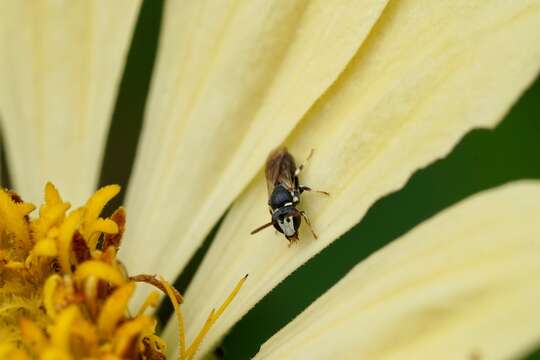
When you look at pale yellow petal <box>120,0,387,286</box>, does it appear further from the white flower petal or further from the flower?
the white flower petal

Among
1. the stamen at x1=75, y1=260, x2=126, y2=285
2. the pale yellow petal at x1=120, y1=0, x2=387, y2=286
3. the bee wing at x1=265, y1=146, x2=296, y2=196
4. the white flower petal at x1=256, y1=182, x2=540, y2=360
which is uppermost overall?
the pale yellow petal at x1=120, y1=0, x2=387, y2=286

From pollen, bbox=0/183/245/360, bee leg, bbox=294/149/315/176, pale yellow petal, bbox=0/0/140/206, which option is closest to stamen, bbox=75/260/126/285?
pollen, bbox=0/183/245/360

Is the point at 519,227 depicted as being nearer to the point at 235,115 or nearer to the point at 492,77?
the point at 492,77

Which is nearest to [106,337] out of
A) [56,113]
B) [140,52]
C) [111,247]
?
[111,247]

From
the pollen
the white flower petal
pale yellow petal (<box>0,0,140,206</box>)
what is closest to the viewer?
the white flower petal

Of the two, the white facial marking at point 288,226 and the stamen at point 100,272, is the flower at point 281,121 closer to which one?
the white facial marking at point 288,226

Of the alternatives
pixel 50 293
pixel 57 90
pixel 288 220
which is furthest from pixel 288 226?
pixel 57 90

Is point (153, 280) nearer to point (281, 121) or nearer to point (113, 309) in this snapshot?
point (113, 309)
